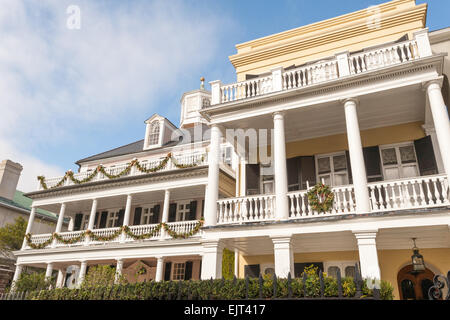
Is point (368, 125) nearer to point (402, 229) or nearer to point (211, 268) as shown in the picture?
point (402, 229)

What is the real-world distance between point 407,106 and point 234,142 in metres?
6.58

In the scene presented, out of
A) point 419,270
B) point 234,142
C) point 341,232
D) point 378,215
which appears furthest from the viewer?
point 234,142

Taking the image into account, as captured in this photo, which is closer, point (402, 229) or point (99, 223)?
point (402, 229)

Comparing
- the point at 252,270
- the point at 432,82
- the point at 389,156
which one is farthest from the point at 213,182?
the point at 432,82

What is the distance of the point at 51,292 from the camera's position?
11102mm

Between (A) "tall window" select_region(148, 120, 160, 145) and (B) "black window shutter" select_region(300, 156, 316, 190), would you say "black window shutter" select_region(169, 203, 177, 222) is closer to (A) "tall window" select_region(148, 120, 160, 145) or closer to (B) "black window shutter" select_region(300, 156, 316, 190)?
(A) "tall window" select_region(148, 120, 160, 145)

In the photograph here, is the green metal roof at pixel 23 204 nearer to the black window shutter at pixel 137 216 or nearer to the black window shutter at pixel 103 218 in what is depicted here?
the black window shutter at pixel 103 218

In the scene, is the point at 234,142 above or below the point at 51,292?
above

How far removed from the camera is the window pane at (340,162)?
12.5m

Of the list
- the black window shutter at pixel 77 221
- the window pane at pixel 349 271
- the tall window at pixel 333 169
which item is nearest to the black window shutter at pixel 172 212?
the black window shutter at pixel 77 221

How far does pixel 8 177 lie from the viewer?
87.8 feet

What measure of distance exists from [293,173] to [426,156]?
4.72 meters
